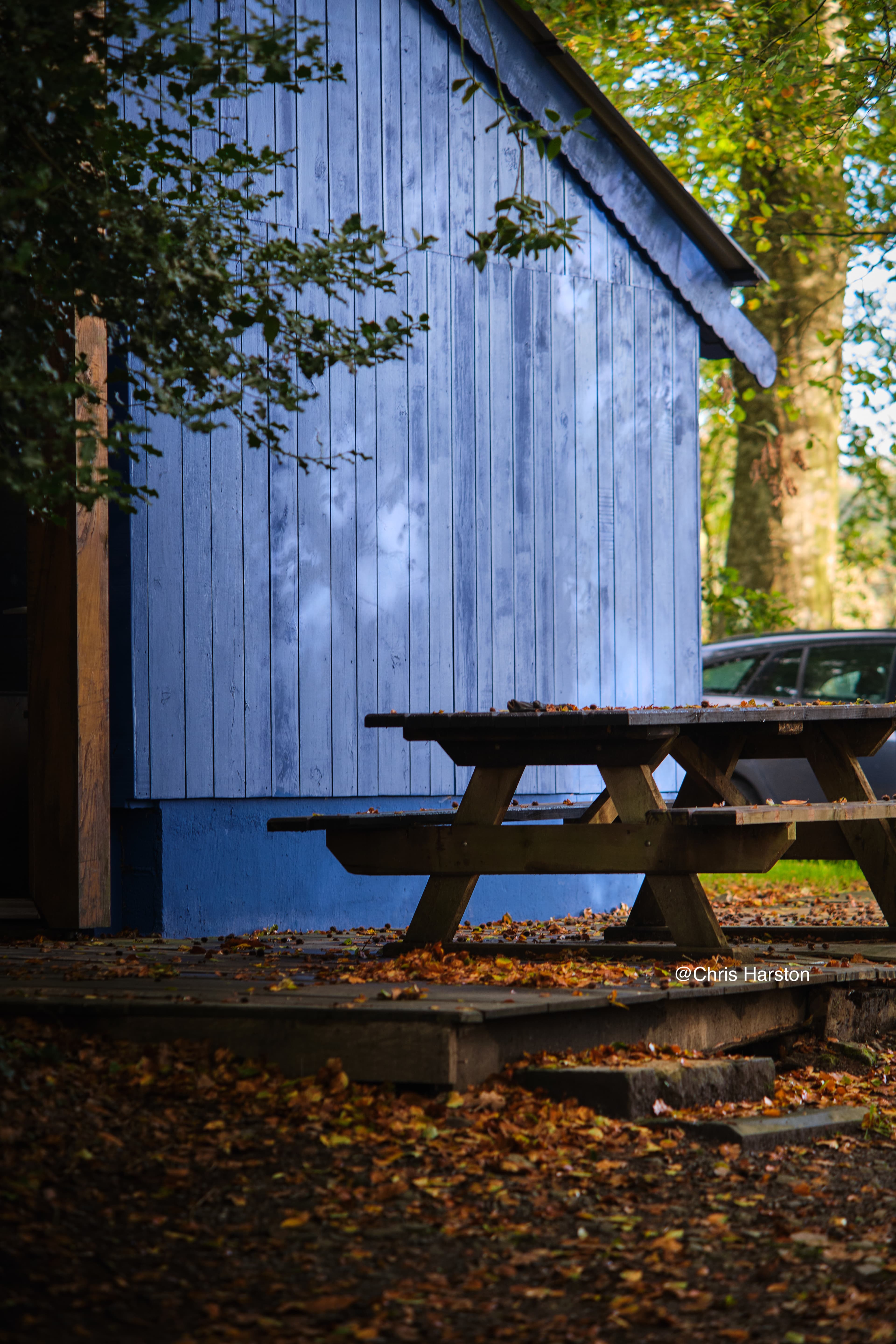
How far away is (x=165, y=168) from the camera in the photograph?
5.29 m

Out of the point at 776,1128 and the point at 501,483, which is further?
the point at 501,483

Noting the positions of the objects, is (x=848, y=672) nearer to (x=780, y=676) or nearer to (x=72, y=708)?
(x=780, y=676)

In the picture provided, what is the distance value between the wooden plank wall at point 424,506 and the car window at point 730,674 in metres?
3.63

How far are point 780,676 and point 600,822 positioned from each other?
24.3 ft

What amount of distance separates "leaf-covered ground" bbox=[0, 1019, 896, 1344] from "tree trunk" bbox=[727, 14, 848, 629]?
45.1 ft

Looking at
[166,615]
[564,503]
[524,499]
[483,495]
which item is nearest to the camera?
[166,615]

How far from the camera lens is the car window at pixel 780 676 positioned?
45.1ft

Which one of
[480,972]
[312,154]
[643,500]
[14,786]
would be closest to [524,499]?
[643,500]

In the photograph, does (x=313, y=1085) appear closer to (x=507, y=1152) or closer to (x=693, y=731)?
(x=507, y=1152)

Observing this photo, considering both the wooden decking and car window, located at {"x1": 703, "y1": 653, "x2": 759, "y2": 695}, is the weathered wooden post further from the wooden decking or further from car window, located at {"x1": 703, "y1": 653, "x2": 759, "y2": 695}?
car window, located at {"x1": 703, "y1": 653, "x2": 759, "y2": 695}

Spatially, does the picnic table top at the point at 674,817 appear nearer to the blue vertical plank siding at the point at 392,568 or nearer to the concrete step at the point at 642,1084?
the concrete step at the point at 642,1084

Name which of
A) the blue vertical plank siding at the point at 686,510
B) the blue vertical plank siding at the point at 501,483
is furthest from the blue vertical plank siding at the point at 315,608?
the blue vertical plank siding at the point at 686,510

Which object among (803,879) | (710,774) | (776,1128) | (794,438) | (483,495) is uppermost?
(794,438)

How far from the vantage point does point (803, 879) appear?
1402cm
